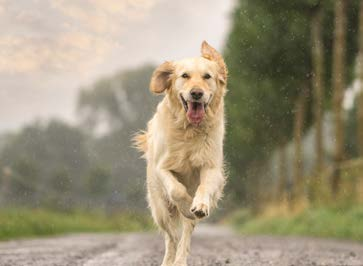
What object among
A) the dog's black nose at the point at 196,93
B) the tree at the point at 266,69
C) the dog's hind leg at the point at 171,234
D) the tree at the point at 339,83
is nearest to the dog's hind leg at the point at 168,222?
the dog's hind leg at the point at 171,234

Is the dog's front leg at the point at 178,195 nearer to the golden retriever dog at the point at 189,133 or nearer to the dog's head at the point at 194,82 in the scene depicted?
the golden retriever dog at the point at 189,133

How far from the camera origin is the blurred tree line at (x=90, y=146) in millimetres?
52188

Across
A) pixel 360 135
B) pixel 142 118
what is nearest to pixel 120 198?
pixel 360 135

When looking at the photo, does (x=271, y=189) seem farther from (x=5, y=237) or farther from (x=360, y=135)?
(x=5, y=237)

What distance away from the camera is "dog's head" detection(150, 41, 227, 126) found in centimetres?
636

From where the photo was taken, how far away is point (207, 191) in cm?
620

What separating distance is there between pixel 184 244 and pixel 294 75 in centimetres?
2223

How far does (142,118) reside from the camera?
226 ft

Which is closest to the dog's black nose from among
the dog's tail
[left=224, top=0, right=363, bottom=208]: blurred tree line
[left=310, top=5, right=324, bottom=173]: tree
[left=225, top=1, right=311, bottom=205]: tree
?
the dog's tail

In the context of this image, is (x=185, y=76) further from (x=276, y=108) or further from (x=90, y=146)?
(x=90, y=146)

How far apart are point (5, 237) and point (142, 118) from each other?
5472 cm

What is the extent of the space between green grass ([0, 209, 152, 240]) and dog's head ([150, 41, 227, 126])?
831 cm

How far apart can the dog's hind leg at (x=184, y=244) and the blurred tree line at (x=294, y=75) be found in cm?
1338

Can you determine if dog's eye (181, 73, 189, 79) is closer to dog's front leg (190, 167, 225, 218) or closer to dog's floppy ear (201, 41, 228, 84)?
dog's floppy ear (201, 41, 228, 84)
